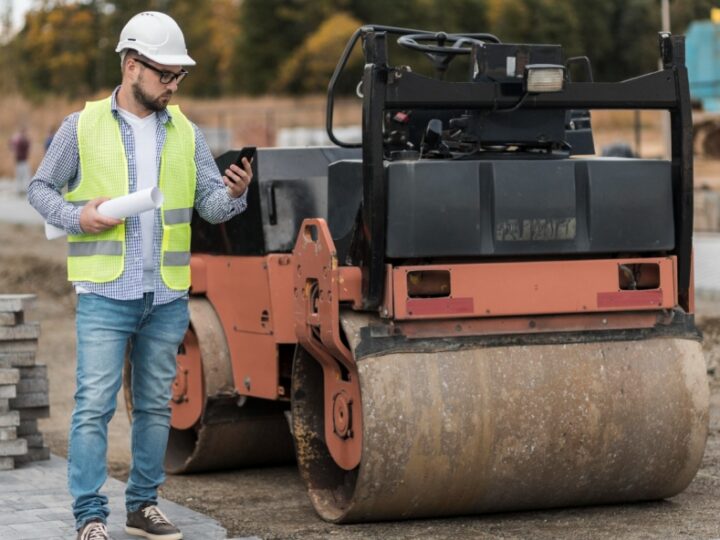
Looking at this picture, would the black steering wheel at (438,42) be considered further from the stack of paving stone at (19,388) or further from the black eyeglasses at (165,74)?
the stack of paving stone at (19,388)

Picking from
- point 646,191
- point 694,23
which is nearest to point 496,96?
point 646,191

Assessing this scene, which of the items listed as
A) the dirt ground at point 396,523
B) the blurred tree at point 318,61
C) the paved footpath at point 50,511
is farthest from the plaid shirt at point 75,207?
the blurred tree at point 318,61

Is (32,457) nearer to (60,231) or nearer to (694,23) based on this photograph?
(60,231)

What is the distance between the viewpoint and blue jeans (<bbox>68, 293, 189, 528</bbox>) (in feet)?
18.1

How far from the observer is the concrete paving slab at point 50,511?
5.87m

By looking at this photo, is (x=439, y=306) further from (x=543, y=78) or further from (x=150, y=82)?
(x=150, y=82)

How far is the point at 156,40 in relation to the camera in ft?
18.1

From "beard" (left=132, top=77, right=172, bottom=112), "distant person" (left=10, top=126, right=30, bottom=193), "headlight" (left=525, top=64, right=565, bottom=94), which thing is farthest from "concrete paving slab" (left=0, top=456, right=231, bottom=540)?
"distant person" (left=10, top=126, right=30, bottom=193)

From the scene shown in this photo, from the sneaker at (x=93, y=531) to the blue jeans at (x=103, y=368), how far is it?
2 centimetres

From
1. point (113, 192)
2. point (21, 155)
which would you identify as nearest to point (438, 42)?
point (113, 192)

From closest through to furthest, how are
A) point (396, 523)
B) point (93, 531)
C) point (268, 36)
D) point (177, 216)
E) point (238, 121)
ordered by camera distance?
1. point (93, 531)
2. point (177, 216)
3. point (396, 523)
4. point (238, 121)
5. point (268, 36)

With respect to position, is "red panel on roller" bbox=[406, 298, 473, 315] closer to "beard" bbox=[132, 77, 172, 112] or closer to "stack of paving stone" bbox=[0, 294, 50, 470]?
"beard" bbox=[132, 77, 172, 112]

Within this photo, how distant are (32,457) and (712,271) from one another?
10.1 meters

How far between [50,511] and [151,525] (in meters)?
0.71
